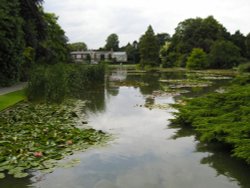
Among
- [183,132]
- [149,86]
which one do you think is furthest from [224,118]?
[149,86]

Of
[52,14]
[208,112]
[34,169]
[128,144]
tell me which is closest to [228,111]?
[208,112]

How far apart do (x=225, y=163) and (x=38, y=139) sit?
4.73 metres

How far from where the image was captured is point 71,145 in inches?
340

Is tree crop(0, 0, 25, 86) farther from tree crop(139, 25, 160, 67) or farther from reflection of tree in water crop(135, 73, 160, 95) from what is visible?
tree crop(139, 25, 160, 67)

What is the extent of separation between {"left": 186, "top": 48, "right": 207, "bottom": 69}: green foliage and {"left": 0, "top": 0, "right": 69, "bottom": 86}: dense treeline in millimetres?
28263

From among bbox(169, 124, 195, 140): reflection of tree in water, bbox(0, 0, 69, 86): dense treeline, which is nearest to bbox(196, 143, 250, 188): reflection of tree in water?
bbox(169, 124, 195, 140): reflection of tree in water

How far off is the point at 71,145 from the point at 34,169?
1.72m

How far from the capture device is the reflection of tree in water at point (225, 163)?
7.00m

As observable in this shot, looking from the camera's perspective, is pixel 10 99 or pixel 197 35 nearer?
pixel 10 99

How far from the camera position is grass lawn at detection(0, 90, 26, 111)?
14652 mm

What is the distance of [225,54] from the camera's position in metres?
55.3

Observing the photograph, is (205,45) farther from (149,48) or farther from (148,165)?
(148,165)

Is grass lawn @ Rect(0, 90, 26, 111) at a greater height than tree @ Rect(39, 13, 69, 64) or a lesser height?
lesser

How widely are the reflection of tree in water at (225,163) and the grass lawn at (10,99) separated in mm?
8661
